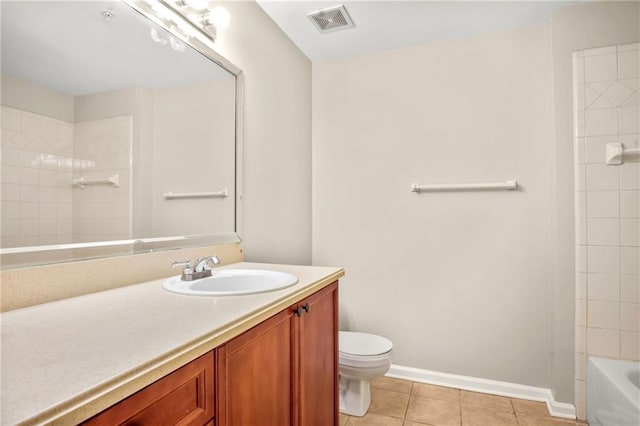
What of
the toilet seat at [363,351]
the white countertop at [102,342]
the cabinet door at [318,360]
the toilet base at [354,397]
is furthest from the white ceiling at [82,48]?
the toilet base at [354,397]

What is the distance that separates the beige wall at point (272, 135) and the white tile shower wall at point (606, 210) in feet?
5.44

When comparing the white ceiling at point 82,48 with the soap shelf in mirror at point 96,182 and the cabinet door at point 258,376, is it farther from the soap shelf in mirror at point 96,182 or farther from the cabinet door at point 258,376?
the cabinet door at point 258,376

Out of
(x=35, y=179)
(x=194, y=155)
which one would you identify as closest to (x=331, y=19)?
(x=194, y=155)

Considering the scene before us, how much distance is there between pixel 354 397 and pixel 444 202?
4.33 ft

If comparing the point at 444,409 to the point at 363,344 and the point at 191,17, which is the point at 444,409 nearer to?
the point at 363,344

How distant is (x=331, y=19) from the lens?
6.72ft

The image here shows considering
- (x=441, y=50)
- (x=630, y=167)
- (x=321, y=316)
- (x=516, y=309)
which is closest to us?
(x=321, y=316)

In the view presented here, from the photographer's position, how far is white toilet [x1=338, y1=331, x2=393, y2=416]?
177cm

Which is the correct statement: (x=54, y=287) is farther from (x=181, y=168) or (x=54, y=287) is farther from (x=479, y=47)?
(x=479, y=47)

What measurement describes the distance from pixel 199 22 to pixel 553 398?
8.78ft

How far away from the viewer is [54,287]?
93 cm

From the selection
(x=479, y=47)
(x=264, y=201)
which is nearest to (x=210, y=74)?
(x=264, y=201)

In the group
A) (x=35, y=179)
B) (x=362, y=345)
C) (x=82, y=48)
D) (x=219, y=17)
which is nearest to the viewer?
(x=35, y=179)

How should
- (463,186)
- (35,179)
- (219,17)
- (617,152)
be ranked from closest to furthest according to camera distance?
(35,179), (219,17), (617,152), (463,186)
